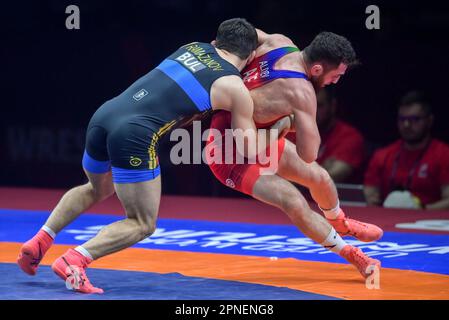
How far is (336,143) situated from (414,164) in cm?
73

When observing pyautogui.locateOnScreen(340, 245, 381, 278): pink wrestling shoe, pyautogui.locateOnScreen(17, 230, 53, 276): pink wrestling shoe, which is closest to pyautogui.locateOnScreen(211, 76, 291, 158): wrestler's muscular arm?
pyautogui.locateOnScreen(340, 245, 381, 278): pink wrestling shoe

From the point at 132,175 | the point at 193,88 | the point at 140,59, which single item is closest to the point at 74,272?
the point at 132,175

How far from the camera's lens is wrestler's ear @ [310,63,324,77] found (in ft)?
17.9

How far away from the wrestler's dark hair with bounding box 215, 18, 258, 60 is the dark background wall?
3809 millimetres

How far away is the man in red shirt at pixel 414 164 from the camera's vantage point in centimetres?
843

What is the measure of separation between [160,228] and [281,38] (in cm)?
211

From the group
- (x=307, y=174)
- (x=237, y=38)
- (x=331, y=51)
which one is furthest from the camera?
(x=307, y=174)

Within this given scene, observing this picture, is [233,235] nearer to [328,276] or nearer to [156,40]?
[328,276]

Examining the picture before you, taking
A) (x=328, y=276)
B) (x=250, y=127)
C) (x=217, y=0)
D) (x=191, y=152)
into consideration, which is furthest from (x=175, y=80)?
(x=217, y=0)

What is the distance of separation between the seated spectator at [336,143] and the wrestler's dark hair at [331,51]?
11.2 ft

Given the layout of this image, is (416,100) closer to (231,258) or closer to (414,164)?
(414,164)

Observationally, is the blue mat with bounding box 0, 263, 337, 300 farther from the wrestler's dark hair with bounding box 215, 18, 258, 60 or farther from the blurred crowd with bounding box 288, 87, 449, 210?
the blurred crowd with bounding box 288, 87, 449, 210

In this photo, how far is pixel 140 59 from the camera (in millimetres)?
9656

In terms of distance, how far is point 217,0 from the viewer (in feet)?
32.1
